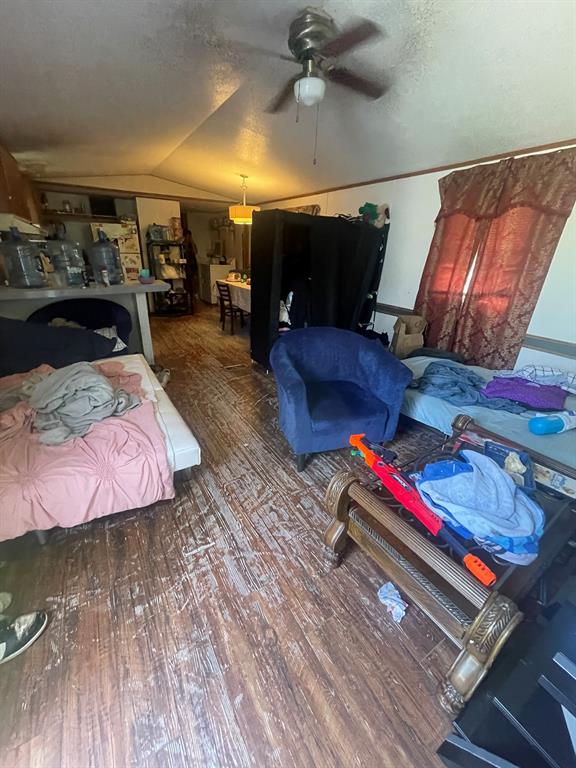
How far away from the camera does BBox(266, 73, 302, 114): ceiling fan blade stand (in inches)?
84.8

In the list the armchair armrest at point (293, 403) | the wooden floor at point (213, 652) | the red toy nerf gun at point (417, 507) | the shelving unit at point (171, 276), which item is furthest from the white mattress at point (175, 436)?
the shelving unit at point (171, 276)

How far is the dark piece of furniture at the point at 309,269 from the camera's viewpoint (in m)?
3.14

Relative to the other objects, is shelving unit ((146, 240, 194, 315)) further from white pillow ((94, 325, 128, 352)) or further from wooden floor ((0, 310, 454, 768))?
wooden floor ((0, 310, 454, 768))

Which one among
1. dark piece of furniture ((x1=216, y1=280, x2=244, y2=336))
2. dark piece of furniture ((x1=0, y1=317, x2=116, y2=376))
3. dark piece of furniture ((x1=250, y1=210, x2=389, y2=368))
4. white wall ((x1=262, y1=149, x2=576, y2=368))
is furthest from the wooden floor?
dark piece of furniture ((x1=216, y1=280, x2=244, y2=336))

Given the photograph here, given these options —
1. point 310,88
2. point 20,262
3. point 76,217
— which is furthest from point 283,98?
point 76,217

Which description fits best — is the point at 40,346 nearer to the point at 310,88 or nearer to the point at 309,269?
the point at 310,88

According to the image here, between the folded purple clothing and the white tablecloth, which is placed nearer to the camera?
the folded purple clothing

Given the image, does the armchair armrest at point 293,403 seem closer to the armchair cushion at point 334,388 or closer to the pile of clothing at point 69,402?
the armchair cushion at point 334,388

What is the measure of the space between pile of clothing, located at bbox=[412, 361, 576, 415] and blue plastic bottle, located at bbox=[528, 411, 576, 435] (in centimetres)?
20

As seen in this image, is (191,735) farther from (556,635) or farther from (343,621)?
(556,635)

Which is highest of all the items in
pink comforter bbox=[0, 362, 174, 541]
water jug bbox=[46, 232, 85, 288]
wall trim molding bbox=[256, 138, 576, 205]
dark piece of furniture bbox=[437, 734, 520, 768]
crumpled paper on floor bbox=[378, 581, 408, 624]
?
wall trim molding bbox=[256, 138, 576, 205]

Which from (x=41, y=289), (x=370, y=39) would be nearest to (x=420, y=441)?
(x=370, y=39)

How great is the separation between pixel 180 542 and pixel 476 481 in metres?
1.40

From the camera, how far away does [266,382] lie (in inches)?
134
